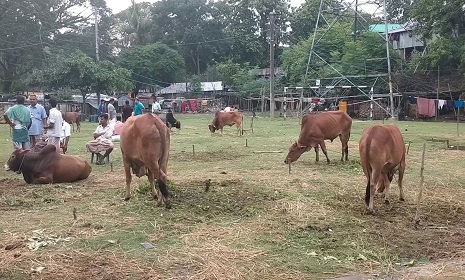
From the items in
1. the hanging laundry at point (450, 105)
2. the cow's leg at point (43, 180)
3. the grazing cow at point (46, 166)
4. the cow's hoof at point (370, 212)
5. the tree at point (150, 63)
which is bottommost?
the cow's hoof at point (370, 212)

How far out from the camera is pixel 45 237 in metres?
6.10

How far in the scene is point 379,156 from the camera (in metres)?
7.68

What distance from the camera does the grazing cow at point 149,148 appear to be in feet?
25.1

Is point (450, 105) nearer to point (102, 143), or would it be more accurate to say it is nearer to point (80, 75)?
point (80, 75)

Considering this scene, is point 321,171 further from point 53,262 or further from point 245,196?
point 53,262

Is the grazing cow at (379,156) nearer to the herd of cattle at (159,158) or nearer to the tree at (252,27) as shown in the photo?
the herd of cattle at (159,158)

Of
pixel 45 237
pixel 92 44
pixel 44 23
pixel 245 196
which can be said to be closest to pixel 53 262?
pixel 45 237

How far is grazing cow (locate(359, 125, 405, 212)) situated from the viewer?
7602 mm

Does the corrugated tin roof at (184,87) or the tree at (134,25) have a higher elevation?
the tree at (134,25)

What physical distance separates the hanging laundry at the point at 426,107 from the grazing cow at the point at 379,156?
30.1 metres

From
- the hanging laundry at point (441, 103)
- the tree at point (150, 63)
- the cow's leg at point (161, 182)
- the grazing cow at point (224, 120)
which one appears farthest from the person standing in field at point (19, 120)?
the tree at point (150, 63)

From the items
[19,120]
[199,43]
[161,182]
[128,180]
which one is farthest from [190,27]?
[161,182]

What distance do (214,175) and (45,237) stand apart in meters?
4.82

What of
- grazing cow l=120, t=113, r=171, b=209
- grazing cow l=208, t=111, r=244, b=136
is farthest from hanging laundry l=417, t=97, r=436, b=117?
grazing cow l=120, t=113, r=171, b=209
